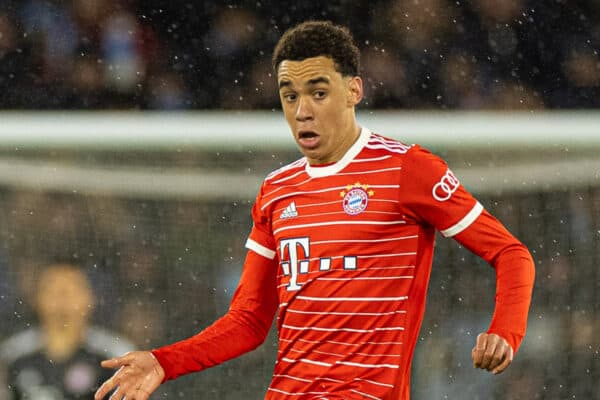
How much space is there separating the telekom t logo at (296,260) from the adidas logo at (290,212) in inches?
2.3

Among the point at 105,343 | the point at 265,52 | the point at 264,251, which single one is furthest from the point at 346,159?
the point at 265,52

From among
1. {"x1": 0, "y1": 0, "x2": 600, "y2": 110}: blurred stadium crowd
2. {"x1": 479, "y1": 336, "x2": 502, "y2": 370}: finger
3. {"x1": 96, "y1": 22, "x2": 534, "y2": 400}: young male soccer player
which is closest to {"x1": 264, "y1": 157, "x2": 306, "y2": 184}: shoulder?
{"x1": 96, "y1": 22, "x2": 534, "y2": 400}: young male soccer player

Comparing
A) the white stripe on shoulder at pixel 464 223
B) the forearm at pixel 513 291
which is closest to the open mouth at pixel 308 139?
the white stripe on shoulder at pixel 464 223

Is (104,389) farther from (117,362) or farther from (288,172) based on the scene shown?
(288,172)

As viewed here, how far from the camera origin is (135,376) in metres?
2.03

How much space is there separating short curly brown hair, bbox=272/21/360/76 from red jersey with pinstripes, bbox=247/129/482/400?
0.18 m

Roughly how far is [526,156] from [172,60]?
1480 millimetres

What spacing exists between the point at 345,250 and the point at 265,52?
218 cm

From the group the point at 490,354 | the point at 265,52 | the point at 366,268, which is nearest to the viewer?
the point at 490,354

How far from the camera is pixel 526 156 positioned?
3570 mm

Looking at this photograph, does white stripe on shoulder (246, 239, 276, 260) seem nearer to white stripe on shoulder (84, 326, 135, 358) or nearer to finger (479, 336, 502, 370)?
finger (479, 336, 502, 370)

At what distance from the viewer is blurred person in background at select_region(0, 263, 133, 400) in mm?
3428

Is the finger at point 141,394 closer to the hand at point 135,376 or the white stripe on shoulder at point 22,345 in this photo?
the hand at point 135,376

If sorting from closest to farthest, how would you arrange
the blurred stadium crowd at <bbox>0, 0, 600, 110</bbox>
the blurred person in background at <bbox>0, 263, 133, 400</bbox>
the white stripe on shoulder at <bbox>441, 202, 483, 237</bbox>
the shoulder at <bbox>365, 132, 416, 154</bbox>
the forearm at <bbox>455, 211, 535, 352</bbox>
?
the forearm at <bbox>455, 211, 535, 352</bbox> → the white stripe on shoulder at <bbox>441, 202, 483, 237</bbox> → the shoulder at <bbox>365, 132, 416, 154</bbox> → the blurred person in background at <bbox>0, 263, 133, 400</bbox> → the blurred stadium crowd at <bbox>0, 0, 600, 110</bbox>
